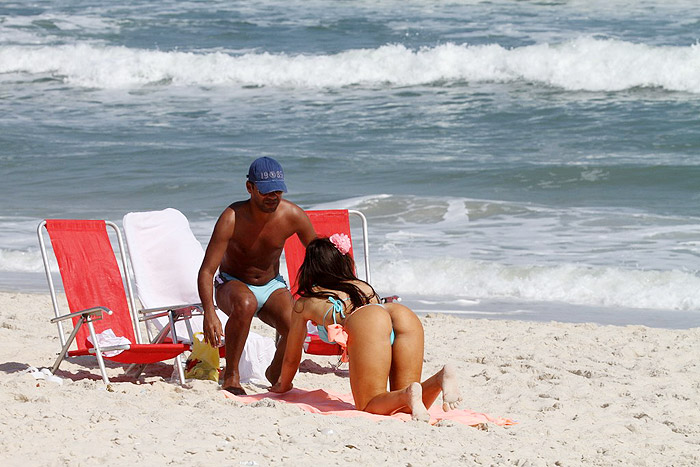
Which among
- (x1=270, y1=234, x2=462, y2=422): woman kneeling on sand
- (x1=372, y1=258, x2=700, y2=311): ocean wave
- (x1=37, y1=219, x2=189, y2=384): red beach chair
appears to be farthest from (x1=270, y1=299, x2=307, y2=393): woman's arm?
(x1=372, y1=258, x2=700, y2=311): ocean wave

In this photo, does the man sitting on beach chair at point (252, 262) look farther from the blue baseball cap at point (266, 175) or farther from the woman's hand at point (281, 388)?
the woman's hand at point (281, 388)

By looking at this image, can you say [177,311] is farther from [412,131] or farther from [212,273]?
[412,131]

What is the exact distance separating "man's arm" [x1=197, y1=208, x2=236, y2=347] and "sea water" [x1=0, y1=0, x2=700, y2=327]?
274 centimetres

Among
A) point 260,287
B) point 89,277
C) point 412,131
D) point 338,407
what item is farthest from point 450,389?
point 412,131

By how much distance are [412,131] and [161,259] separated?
10236 millimetres

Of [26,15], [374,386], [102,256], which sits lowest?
[374,386]

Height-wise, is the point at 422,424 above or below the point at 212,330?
below

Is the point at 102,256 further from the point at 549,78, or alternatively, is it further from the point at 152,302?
the point at 549,78

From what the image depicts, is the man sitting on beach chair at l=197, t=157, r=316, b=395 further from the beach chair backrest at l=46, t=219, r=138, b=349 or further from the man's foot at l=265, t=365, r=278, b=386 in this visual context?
the beach chair backrest at l=46, t=219, r=138, b=349

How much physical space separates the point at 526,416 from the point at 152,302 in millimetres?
2095

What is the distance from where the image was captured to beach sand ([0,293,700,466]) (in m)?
3.58

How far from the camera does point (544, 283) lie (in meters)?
7.93

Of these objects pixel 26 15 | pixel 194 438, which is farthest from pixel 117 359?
pixel 26 15

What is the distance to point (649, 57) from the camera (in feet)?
60.1
